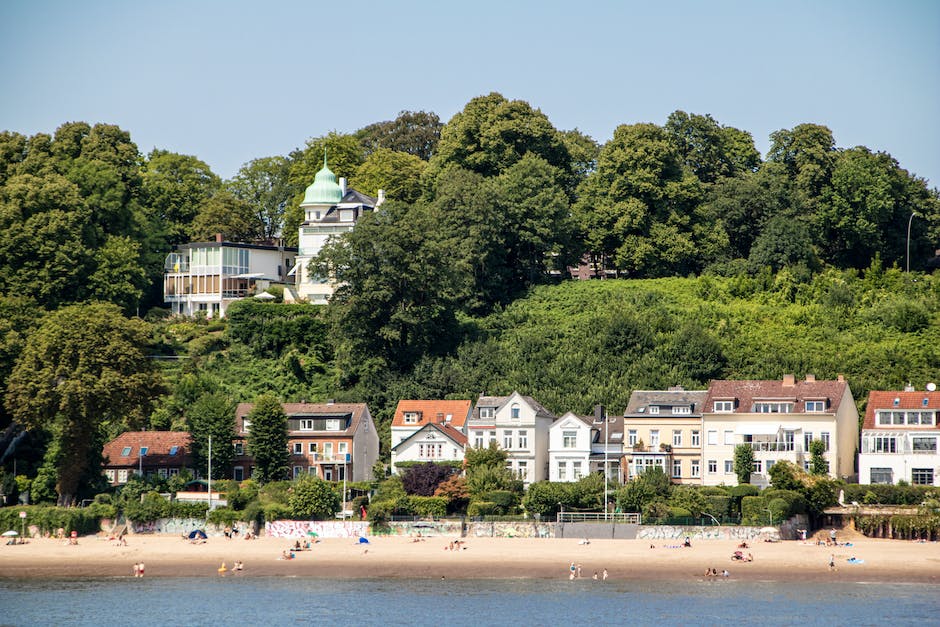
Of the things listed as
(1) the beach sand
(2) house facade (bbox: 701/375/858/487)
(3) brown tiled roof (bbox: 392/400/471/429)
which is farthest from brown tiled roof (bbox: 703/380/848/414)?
(3) brown tiled roof (bbox: 392/400/471/429)

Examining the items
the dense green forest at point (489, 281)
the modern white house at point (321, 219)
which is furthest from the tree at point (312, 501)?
the modern white house at point (321, 219)

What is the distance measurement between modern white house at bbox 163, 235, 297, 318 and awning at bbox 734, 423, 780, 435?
44887 millimetres

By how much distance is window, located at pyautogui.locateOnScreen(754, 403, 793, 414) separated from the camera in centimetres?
8988

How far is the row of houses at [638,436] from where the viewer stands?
8781 centimetres

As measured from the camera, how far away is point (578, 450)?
92188mm

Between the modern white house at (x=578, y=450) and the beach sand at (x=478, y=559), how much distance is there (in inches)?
397

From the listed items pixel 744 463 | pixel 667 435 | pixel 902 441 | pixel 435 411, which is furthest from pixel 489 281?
pixel 902 441

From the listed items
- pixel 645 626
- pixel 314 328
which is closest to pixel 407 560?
pixel 645 626

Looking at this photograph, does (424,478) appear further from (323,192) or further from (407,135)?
(407,135)

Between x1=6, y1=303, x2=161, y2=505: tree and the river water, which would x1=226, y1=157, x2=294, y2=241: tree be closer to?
x1=6, y1=303, x2=161, y2=505: tree

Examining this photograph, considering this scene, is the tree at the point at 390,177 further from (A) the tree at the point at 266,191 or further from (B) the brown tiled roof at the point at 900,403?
(B) the brown tiled roof at the point at 900,403

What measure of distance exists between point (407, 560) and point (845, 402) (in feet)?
90.1

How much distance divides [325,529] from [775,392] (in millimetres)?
26674

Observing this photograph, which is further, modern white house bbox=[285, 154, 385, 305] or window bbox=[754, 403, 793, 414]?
modern white house bbox=[285, 154, 385, 305]
